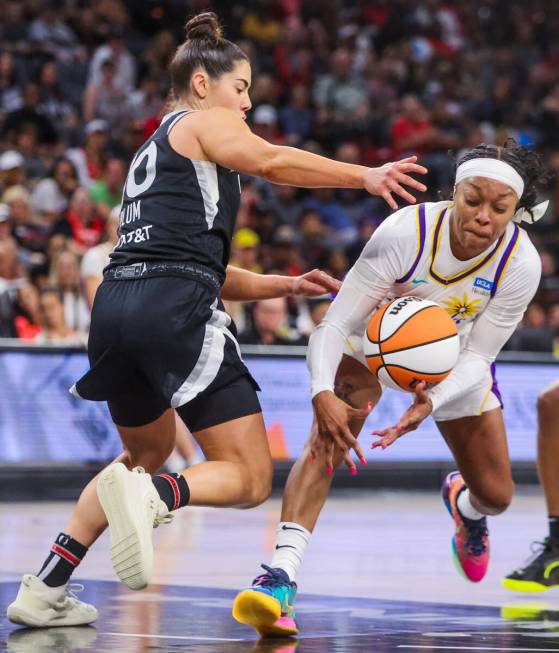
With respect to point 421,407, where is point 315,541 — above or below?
below

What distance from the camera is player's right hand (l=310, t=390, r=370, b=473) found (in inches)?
204

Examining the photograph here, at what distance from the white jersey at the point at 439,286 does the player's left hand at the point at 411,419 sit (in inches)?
4.8

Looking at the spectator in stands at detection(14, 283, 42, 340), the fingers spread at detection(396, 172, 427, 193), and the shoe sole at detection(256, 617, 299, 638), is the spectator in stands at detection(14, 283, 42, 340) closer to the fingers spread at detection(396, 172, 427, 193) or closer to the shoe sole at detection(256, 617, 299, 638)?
the shoe sole at detection(256, 617, 299, 638)

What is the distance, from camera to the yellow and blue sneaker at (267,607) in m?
4.87

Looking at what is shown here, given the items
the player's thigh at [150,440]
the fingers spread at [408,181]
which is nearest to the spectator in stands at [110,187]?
the player's thigh at [150,440]

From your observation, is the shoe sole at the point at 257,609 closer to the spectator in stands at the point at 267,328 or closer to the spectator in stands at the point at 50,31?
the spectator in stands at the point at 267,328

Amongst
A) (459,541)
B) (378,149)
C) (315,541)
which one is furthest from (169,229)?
(378,149)

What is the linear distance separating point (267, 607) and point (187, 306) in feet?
3.60

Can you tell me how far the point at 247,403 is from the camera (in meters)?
4.97

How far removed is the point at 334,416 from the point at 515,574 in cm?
183

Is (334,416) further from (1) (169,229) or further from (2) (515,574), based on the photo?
(2) (515,574)

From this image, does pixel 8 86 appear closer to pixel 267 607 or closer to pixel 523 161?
pixel 523 161

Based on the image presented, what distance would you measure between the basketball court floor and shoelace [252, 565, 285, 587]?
190mm

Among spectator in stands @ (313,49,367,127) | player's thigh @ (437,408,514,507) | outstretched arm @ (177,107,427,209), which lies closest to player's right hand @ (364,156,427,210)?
outstretched arm @ (177,107,427,209)
